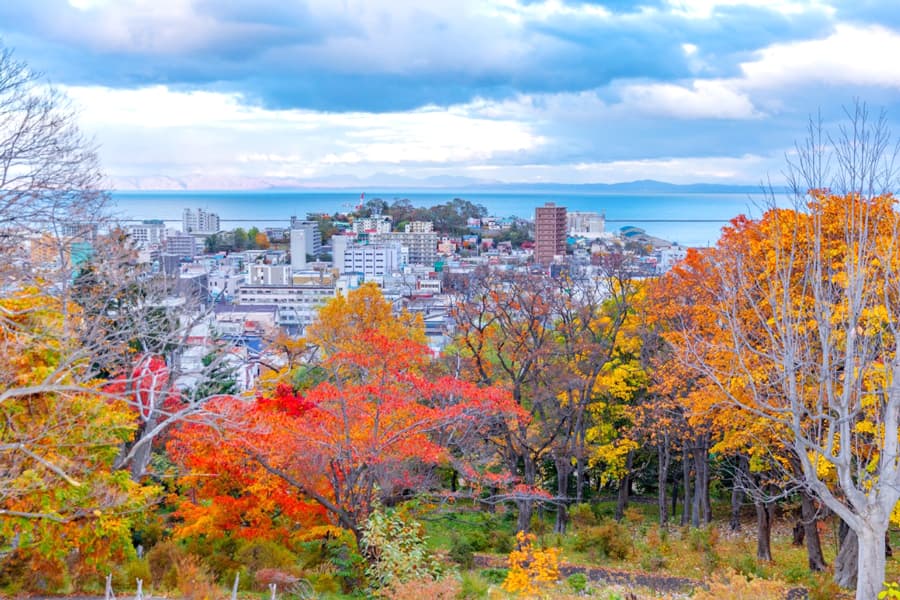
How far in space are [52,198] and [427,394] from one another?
663 cm

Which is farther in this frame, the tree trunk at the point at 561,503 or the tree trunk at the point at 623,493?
the tree trunk at the point at 623,493

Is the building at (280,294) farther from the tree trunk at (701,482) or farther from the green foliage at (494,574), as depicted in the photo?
the green foliage at (494,574)

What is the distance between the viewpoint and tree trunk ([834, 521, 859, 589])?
13148mm

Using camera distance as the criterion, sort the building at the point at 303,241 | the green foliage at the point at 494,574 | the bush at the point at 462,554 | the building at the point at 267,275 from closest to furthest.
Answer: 1. the green foliage at the point at 494,574
2. the bush at the point at 462,554
3. the building at the point at 267,275
4. the building at the point at 303,241

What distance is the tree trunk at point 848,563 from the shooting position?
13.1 metres

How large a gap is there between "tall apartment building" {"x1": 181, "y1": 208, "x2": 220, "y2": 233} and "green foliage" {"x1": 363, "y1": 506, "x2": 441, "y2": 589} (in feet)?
499

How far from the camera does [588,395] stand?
772 inches

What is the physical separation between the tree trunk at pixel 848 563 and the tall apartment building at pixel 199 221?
153011 mm

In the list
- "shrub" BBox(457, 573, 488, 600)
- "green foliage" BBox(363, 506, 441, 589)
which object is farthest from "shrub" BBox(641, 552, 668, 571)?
"green foliage" BBox(363, 506, 441, 589)

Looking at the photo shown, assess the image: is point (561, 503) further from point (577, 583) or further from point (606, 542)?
point (577, 583)

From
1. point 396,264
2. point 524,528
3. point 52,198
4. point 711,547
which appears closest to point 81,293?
point 52,198

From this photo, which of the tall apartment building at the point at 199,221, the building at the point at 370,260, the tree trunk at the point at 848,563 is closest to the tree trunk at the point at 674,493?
the tree trunk at the point at 848,563

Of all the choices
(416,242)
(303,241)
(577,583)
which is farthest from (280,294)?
(577,583)

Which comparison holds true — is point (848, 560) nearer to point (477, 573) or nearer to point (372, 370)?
point (477, 573)
